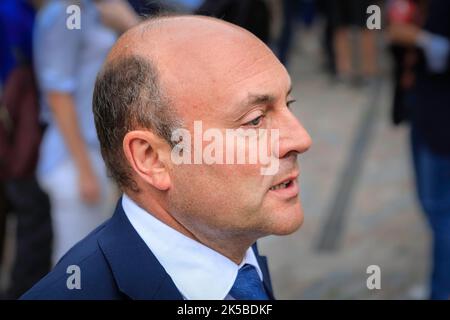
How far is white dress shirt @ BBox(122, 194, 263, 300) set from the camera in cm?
158

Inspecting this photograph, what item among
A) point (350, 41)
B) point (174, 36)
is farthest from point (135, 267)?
point (350, 41)

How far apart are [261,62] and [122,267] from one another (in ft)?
1.56

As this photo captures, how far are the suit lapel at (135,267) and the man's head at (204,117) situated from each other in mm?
82

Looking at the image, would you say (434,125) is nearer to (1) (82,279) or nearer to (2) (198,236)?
(2) (198,236)

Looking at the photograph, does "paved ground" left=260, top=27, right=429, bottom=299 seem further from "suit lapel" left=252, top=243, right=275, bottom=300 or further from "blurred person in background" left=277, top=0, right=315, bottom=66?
"suit lapel" left=252, top=243, right=275, bottom=300

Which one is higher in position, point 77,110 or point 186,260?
point 77,110

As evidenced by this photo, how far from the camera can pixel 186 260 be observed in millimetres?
1597

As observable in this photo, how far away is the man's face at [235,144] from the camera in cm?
154

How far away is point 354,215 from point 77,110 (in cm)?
279

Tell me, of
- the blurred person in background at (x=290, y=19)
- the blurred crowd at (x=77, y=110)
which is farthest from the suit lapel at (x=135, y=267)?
the blurred person in background at (x=290, y=19)

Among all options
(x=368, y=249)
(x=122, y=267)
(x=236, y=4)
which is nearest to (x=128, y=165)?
(x=122, y=267)

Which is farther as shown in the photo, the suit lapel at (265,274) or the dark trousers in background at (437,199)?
the dark trousers in background at (437,199)

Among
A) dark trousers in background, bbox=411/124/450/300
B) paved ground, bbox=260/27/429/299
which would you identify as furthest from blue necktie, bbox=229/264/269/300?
dark trousers in background, bbox=411/124/450/300

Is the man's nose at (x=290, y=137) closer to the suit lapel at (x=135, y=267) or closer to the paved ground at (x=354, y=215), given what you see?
the suit lapel at (x=135, y=267)
